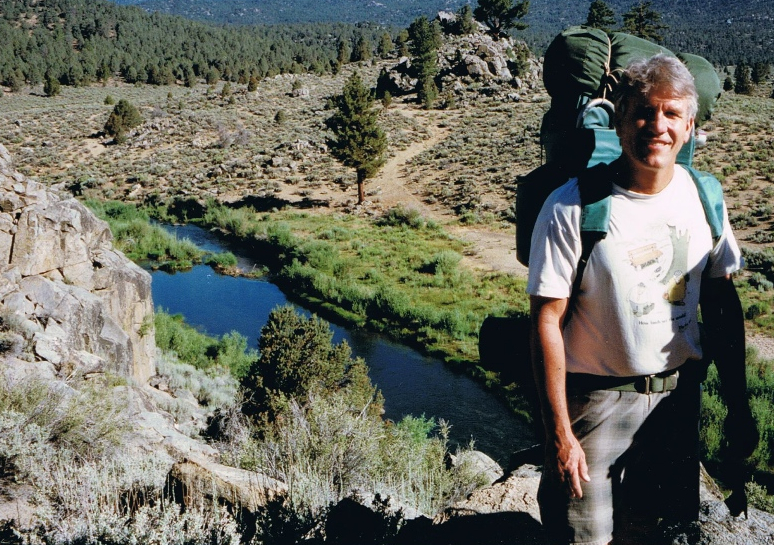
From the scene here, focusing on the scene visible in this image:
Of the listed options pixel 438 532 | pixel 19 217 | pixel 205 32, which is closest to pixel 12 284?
pixel 19 217

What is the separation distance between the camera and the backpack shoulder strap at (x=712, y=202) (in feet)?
6.87

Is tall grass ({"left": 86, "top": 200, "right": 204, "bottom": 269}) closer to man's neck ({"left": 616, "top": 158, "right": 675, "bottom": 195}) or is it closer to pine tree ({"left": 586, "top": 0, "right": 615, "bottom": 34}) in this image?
man's neck ({"left": 616, "top": 158, "right": 675, "bottom": 195})

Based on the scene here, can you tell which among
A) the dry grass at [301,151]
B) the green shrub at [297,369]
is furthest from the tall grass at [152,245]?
the green shrub at [297,369]

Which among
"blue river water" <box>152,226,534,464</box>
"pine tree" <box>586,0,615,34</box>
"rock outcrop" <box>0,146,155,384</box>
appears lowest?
"blue river water" <box>152,226,534,464</box>

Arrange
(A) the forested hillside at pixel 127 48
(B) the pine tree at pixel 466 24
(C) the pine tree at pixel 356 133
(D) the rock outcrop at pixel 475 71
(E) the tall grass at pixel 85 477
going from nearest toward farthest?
1. (E) the tall grass at pixel 85 477
2. (C) the pine tree at pixel 356 133
3. (D) the rock outcrop at pixel 475 71
4. (B) the pine tree at pixel 466 24
5. (A) the forested hillside at pixel 127 48

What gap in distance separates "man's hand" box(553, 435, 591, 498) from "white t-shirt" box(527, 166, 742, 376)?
0.26 metres

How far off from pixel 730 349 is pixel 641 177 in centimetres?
73

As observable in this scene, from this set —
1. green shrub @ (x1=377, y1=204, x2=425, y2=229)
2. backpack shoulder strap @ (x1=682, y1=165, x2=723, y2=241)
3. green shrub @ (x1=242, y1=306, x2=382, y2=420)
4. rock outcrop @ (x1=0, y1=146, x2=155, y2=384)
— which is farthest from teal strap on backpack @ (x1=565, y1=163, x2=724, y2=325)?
green shrub @ (x1=377, y1=204, x2=425, y2=229)

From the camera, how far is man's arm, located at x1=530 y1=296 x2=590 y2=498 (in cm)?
195

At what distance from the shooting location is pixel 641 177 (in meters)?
1.99

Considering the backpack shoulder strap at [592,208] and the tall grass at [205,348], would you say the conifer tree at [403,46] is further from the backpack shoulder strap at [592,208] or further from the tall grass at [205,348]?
the backpack shoulder strap at [592,208]

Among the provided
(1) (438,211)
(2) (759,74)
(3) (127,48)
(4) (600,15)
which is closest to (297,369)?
(1) (438,211)

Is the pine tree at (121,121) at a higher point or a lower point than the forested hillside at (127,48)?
lower

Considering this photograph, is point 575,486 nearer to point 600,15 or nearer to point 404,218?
point 404,218
